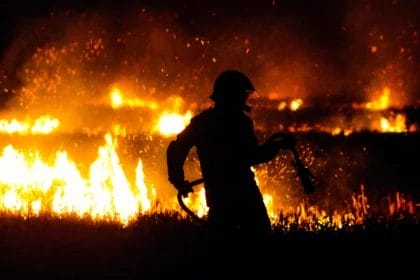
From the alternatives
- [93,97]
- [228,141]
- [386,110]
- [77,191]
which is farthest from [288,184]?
[228,141]

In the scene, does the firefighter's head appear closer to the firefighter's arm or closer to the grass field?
the firefighter's arm

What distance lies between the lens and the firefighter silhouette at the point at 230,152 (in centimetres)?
597

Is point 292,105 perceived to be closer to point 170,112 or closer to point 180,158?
point 170,112

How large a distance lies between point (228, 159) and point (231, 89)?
1.94ft

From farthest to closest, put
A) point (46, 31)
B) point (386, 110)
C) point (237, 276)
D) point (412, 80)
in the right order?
1. point (46, 31)
2. point (412, 80)
3. point (386, 110)
4. point (237, 276)

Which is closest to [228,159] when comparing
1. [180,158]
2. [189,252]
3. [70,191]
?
[180,158]

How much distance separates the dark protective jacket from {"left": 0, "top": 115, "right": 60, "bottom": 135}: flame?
543 inches

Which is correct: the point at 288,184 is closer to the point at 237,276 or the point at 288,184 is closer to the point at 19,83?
the point at 237,276

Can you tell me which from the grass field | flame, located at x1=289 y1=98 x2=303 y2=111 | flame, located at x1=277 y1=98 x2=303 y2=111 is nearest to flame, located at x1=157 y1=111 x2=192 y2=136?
flame, located at x1=277 y1=98 x2=303 y2=111

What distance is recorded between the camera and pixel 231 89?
5980 millimetres

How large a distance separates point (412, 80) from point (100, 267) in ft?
47.1

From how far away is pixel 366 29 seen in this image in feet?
64.7

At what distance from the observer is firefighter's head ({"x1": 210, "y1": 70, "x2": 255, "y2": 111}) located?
19.6 ft

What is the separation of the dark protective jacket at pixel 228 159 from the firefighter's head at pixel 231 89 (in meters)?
0.08
